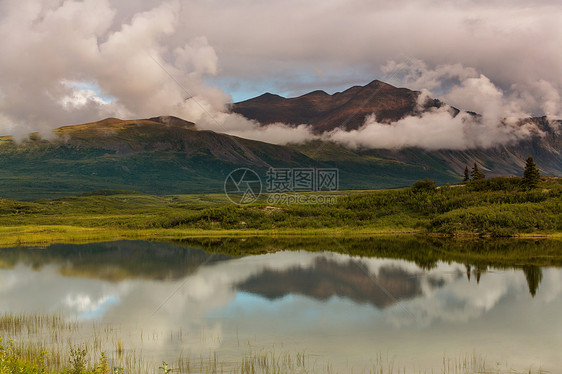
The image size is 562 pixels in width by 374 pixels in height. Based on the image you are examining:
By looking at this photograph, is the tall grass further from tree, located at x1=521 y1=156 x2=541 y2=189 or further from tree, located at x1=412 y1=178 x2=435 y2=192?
tree, located at x1=412 y1=178 x2=435 y2=192

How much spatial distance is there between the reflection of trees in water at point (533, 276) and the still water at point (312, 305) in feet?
0.43

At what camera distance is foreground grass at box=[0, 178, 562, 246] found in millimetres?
66000

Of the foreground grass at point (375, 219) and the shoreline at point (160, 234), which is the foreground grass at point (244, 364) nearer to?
the shoreline at point (160, 234)

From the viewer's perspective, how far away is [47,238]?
6694cm

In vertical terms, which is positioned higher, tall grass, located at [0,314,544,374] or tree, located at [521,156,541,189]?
tree, located at [521,156,541,189]

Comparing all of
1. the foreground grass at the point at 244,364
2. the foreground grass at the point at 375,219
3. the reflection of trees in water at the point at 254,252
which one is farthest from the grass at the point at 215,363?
the foreground grass at the point at 375,219

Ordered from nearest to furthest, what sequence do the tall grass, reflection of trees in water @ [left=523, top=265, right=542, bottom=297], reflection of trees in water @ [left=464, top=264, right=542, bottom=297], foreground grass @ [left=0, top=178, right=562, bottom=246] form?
the tall grass, reflection of trees in water @ [left=523, top=265, right=542, bottom=297], reflection of trees in water @ [left=464, top=264, right=542, bottom=297], foreground grass @ [left=0, top=178, right=562, bottom=246]

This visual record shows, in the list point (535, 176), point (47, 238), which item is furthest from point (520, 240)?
point (47, 238)

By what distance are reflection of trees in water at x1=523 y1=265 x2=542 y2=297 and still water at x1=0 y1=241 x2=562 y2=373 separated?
0.43 ft

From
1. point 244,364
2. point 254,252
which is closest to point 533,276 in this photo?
point 244,364

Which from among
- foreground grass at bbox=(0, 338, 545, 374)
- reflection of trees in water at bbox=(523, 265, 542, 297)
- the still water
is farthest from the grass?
reflection of trees in water at bbox=(523, 265, 542, 297)

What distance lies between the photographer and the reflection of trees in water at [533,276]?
30.5 m

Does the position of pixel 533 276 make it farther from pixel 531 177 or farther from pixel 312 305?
pixel 531 177

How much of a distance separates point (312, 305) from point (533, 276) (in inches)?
701
